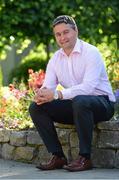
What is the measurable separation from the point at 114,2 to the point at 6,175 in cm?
703

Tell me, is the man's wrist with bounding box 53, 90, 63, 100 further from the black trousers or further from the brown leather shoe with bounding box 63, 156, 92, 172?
the brown leather shoe with bounding box 63, 156, 92, 172

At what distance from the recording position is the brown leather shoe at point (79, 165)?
5625mm

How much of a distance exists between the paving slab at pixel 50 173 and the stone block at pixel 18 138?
14.6 inches

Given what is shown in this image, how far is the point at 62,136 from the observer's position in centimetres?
626

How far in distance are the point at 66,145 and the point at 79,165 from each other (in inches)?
26.0

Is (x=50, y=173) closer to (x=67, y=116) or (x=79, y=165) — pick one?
(x=79, y=165)

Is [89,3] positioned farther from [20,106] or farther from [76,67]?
[76,67]

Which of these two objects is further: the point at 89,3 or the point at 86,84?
the point at 89,3

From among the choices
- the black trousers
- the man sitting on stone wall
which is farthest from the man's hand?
the black trousers

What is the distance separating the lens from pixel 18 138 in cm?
659

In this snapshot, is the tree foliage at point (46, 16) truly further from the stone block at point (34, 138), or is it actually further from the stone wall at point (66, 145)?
the stone block at point (34, 138)

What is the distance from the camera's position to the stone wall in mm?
5949

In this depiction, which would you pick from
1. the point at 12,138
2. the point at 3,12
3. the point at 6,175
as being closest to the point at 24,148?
the point at 12,138

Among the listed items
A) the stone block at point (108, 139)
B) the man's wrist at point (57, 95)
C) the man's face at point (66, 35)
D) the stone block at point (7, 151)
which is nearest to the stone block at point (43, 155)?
the stone block at point (7, 151)
